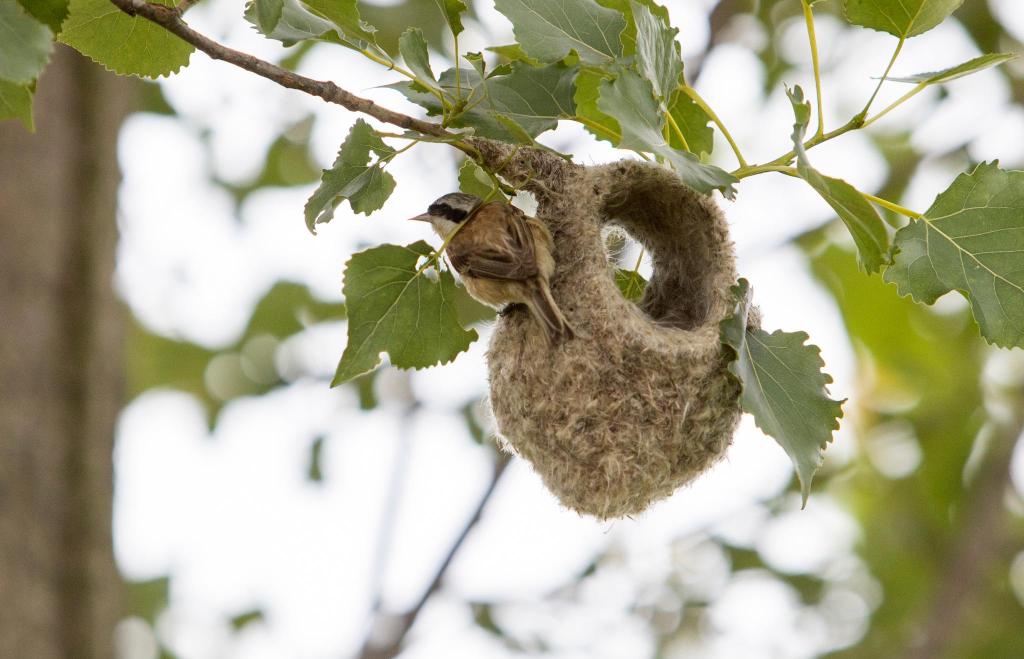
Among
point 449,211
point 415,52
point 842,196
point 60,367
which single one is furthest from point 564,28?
point 60,367

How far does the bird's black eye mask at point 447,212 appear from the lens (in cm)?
363

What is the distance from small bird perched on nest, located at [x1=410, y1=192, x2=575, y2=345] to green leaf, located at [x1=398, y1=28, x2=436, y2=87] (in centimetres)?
52

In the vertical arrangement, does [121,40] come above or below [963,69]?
above

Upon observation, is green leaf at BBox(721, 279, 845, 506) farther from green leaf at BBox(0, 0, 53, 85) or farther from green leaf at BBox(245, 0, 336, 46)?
green leaf at BBox(0, 0, 53, 85)

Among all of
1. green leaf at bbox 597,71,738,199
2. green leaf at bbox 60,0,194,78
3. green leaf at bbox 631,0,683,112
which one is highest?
green leaf at bbox 60,0,194,78

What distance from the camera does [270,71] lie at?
7.09 ft

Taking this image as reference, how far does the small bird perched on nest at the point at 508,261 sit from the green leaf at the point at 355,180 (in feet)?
Result: 1.06

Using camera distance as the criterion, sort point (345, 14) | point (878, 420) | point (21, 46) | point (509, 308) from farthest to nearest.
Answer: point (878, 420) → point (509, 308) → point (345, 14) → point (21, 46)

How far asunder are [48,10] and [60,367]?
3.67 metres

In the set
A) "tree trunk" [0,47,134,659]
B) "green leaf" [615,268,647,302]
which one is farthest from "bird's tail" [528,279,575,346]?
"tree trunk" [0,47,134,659]

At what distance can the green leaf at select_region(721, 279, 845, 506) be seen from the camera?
2.40m

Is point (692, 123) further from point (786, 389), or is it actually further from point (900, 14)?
point (786, 389)

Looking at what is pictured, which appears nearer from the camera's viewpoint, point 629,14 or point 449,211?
point 629,14

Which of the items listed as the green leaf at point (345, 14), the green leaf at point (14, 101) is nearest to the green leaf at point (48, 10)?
the green leaf at point (14, 101)
